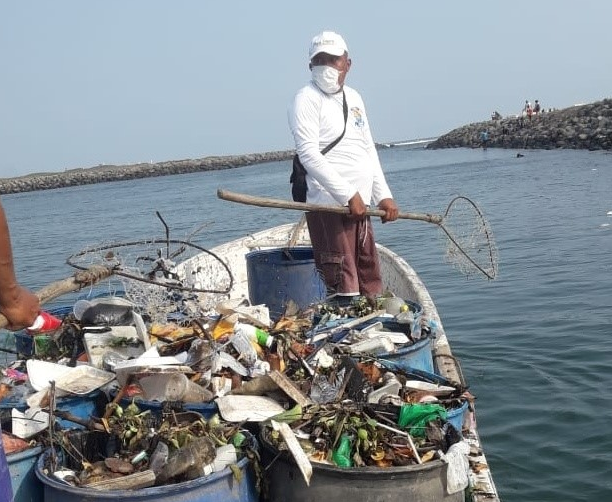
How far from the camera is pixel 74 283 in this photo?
145 inches

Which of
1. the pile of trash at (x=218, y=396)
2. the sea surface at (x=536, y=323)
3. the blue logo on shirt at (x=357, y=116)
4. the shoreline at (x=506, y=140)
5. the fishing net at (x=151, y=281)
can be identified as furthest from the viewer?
the shoreline at (x=506, y=140)

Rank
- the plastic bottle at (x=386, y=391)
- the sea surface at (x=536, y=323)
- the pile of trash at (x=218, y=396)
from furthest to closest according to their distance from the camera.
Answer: the sea surface at (x=536, y=323)
the plastic bottle at (x=386, y=391)
the pile of trash at (x=218, y=396)

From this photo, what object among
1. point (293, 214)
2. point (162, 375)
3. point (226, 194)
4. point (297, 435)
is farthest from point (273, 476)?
point (293, 214)

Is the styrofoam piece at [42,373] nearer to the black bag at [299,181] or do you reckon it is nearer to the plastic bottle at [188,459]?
the plastic bottle at [188,459]

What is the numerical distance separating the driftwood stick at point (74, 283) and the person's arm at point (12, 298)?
109cm

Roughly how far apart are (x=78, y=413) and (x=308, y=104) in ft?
8.57

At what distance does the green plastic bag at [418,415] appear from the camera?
2984mm

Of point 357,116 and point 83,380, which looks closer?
point 83,380

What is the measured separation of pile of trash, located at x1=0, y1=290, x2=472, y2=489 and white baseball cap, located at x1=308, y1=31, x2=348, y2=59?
1855 mm

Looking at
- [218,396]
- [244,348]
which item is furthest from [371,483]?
[244,348]

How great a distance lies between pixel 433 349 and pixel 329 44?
220 centimetres

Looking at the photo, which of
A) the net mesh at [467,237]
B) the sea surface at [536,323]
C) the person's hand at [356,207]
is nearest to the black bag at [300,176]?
the person's hand at [356,207]

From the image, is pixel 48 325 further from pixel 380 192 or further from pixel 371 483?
pixel 380 192

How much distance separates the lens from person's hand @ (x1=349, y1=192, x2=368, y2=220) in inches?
193
